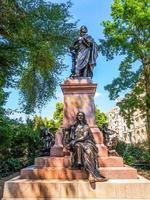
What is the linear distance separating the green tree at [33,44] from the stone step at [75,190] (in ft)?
24.7

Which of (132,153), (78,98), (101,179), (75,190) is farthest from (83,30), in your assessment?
(132,153)

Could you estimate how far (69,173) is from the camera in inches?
376

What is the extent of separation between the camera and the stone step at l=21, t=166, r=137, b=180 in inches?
374

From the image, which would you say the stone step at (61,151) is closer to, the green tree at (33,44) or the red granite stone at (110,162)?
the red granite stone at (110,162)

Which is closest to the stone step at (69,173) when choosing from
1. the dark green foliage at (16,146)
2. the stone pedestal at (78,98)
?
the stone pedestal at (78,98)

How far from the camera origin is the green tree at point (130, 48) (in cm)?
2283

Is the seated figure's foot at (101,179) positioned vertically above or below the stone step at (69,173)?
below

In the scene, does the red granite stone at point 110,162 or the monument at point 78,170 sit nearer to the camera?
the monument at point 78,170

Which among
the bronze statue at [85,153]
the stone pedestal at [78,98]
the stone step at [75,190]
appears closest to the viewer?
the stone step at [75,190]

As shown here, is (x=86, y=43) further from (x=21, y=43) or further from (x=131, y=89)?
(x=131, y=89)

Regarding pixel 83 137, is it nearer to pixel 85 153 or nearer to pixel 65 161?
pixel 85 153

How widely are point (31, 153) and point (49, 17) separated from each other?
8317mm

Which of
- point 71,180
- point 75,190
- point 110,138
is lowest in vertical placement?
point 75,190

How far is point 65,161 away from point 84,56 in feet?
15.5
